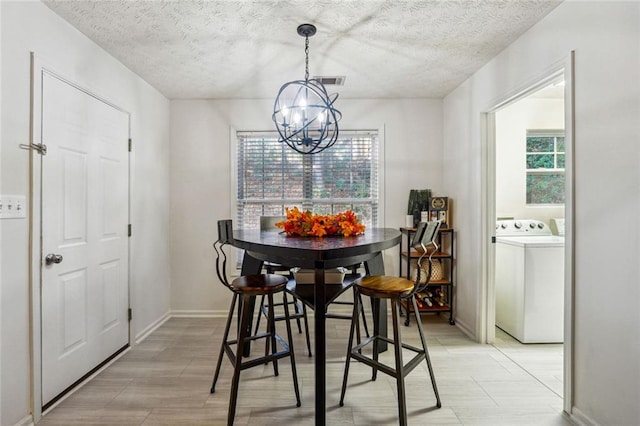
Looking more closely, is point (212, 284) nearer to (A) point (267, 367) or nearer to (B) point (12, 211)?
(A) point (267, 367)

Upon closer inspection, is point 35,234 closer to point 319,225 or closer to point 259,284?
point 259,284

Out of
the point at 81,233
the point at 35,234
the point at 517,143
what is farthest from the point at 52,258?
the point at 517,143

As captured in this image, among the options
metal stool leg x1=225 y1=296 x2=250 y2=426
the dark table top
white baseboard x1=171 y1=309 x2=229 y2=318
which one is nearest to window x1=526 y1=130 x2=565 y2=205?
the dark table top

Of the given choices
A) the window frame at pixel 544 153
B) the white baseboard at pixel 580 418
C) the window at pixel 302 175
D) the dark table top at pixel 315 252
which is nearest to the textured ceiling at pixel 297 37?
the window at pixel 302 175

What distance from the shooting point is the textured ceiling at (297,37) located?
2033mm

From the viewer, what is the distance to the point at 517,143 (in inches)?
148

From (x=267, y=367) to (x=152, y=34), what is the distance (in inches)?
103

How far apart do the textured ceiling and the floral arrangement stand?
1.30 m

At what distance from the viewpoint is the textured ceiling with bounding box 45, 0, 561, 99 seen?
2033 millimetres

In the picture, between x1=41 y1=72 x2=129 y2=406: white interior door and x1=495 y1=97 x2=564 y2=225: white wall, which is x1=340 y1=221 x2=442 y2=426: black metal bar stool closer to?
x1=41 y1=72 x2=129 y2=406: white interior door

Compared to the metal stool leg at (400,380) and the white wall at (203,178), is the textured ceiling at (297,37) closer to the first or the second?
the white wall at (203,178)

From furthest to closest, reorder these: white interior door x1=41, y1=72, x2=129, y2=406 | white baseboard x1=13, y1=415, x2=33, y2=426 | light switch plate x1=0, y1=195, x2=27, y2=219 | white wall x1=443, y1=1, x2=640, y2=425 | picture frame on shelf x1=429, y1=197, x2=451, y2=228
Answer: picture frame on shelf x1=429, y1=197, x2=451, y2=228
white interior door x1=41, y1=72, x2=129, y2=406
white baseboard x1=13, y1=415, x2=33, y2=426
light switch plate x1=0, y1=195, x2=27, y2=219
white wall x1=443, y1=1, x2=640, y2=425

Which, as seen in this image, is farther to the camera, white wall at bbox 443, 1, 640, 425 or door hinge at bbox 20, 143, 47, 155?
door hinge at bbox 20, 143, 47, 155

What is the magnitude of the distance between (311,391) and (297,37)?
249cm
